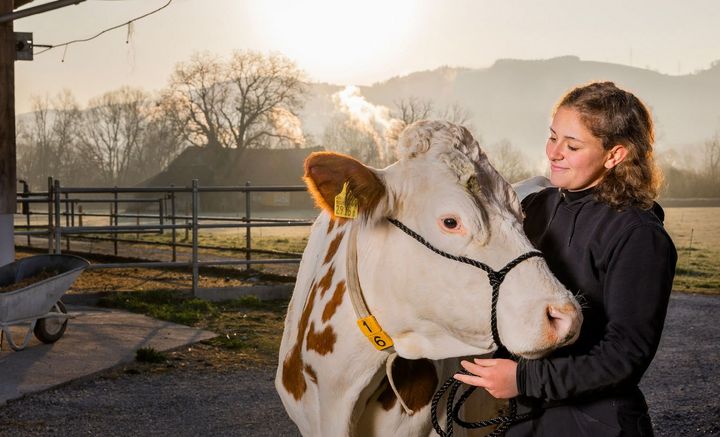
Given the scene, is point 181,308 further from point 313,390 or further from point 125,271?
point 313,390

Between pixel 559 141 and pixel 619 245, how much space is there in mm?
317

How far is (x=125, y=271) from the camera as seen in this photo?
14.0 m

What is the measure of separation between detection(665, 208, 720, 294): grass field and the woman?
5293 mm

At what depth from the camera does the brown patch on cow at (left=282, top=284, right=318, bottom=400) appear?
252cm

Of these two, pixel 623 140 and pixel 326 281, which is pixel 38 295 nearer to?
pixel 326 281

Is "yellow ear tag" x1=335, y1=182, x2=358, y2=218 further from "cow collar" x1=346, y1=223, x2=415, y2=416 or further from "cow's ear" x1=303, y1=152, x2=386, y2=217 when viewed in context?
"cow collar" x1=346, y1=223, x2=415, y2=416

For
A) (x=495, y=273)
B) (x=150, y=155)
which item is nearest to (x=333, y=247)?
(x=495, y=273)

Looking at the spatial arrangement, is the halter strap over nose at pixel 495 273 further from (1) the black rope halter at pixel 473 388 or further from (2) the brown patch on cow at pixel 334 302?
(2) the brown patch on cow at pixel 334 302

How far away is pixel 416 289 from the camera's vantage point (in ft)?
6.60

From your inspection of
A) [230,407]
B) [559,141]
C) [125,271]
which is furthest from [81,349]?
[125,271]

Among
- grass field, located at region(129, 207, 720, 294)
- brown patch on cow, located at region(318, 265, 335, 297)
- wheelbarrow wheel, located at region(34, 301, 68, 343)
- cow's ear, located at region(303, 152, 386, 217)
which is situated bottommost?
grass field, located at region(129, 207, 720, 294)

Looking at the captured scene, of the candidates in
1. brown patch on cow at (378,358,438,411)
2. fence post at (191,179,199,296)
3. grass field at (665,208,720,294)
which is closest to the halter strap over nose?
brown patch on cow at (378,358,438,411)

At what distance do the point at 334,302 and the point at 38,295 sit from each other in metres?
4.93

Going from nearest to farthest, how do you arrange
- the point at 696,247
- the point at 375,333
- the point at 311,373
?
the point at 375,333 < the point at 311,373 < the point at 696,247
